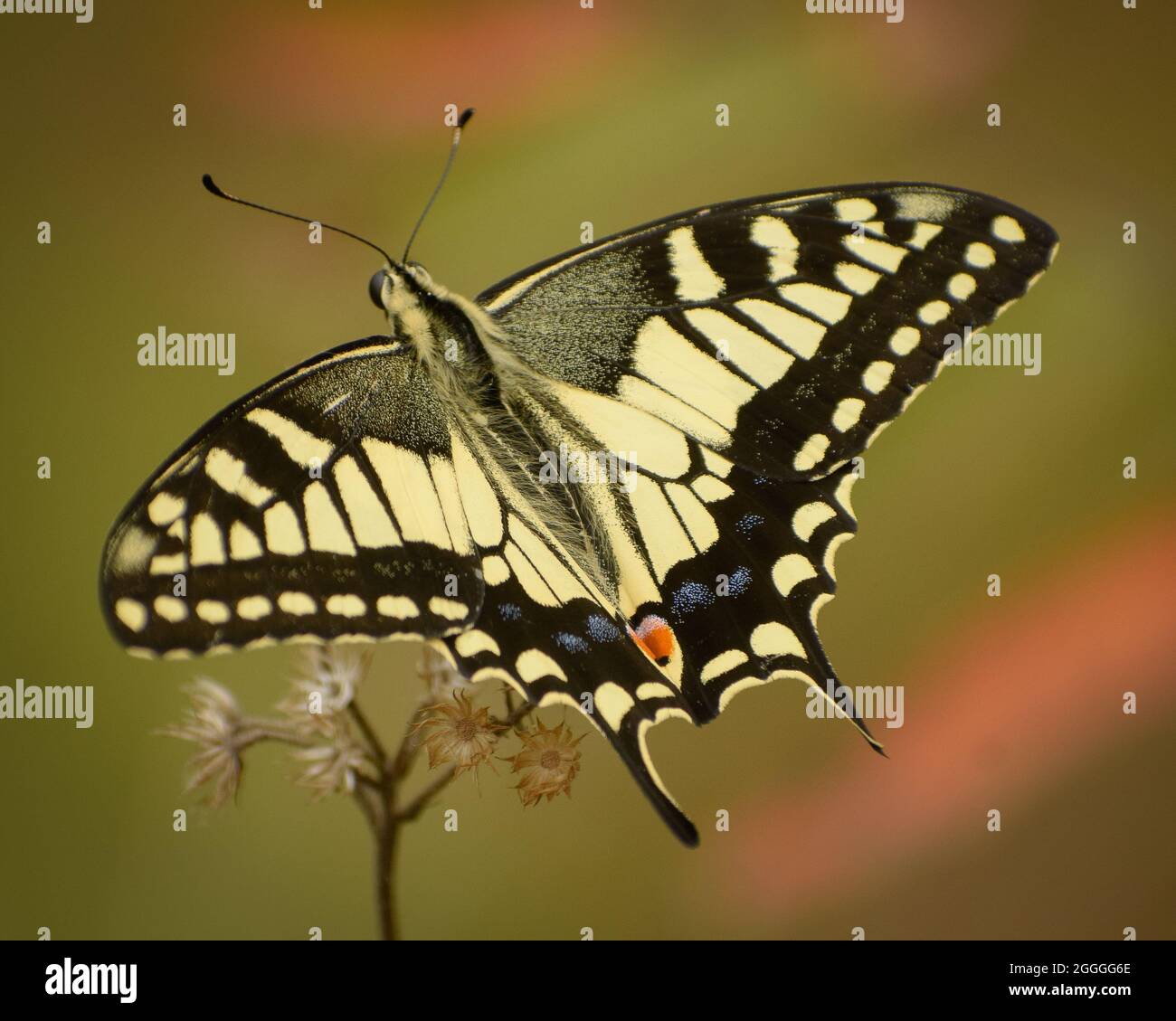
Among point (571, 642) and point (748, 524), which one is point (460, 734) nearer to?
point (571, 642)

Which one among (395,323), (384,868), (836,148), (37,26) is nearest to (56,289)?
(37,26)

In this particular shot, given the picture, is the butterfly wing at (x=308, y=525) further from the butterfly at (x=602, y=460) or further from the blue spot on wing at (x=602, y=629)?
the blue spot on wing at (x=602, y=629)

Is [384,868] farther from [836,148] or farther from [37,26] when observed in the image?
[37,26]

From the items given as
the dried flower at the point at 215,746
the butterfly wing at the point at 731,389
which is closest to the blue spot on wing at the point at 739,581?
the butterfly wing at the point at 731,389

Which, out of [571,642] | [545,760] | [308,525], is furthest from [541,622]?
[308,525]

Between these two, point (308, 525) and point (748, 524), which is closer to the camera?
point (308, 525)

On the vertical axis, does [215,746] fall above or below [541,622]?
below
